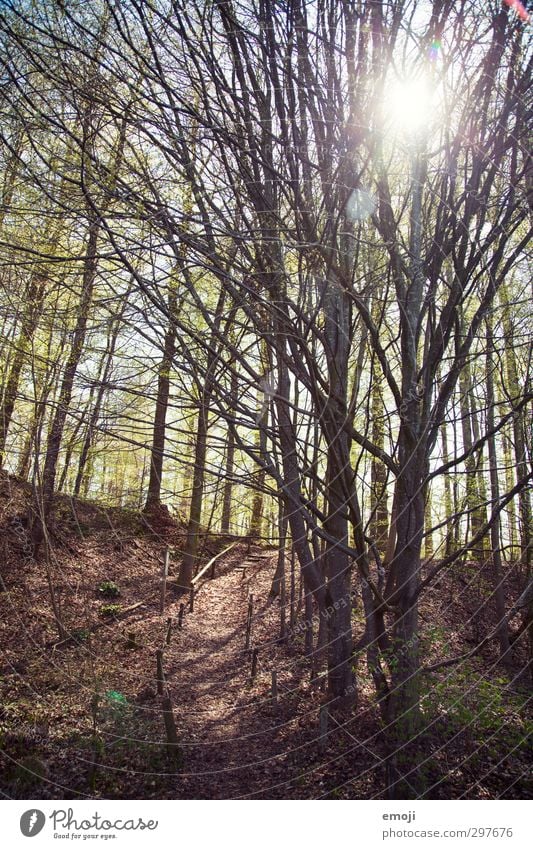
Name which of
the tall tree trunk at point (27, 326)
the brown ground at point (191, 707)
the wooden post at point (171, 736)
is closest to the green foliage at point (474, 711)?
the brown ground at point (191, 707)

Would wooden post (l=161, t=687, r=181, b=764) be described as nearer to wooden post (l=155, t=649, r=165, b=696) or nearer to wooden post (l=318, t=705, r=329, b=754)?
wooden post (l=155, t=649, r=165, b=696)

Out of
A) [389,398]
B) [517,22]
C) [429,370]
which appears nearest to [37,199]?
[429,370]

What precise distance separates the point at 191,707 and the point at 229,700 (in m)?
0.31

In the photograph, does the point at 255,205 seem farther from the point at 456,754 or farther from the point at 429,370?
the point at 456,754

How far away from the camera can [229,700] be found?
3.71m

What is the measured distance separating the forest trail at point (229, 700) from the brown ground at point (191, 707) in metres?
0.01

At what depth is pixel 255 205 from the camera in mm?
2506

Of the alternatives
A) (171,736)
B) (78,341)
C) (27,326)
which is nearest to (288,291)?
(78,341)

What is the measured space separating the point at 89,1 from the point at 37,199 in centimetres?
84

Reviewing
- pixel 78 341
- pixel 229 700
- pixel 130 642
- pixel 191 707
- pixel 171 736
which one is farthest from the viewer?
pixel 130 642

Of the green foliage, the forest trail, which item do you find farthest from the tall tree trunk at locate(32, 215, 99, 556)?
the green foliage

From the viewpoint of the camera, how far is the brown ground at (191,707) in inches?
84.7

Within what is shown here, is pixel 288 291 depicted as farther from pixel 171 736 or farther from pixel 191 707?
pixel 191 707

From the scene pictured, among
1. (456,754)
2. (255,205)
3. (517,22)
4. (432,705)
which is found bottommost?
(456,754)
